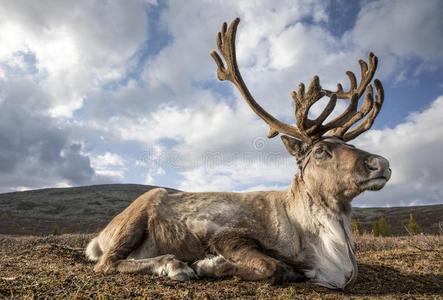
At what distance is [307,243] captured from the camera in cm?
583

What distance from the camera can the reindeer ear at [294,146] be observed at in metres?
6.30

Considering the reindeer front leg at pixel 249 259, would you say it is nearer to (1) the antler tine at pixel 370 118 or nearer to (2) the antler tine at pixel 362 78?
(1) the antler tine at pixel 370 118

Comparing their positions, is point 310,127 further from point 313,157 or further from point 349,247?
point 349,247

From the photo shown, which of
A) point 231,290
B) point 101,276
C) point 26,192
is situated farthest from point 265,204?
point 26,192

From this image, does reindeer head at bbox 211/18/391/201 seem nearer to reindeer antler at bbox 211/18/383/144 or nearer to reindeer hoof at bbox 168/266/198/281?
reindeer antler at bbox 211/18/383/144

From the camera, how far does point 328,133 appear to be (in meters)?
7.00

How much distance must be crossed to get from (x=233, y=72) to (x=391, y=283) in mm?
4222

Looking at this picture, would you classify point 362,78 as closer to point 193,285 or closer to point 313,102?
point 313,102

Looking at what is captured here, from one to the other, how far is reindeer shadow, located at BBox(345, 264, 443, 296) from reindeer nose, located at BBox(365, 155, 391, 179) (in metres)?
1.49

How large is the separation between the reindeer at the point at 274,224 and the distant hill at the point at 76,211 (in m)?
40.7

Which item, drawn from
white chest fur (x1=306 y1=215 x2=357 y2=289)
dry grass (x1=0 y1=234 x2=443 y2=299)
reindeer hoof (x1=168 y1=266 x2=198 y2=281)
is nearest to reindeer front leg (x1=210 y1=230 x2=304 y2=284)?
dry grass (x1=0 y1=234 x2=443 y2=299)

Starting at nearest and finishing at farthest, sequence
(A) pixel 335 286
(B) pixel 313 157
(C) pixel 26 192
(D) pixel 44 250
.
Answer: (A) pixel 335 286, (B) pixel 313 157, (D) pixel 44 250, (C) pixel 26 192

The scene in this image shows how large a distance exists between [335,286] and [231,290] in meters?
1.56

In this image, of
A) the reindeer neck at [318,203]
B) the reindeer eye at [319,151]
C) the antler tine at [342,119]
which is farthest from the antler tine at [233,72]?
the reindeer neck at [318,203]
